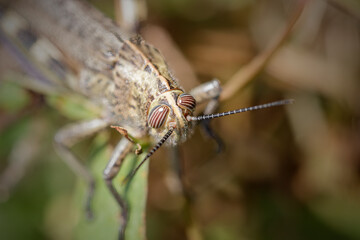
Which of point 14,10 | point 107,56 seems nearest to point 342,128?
point 107,56

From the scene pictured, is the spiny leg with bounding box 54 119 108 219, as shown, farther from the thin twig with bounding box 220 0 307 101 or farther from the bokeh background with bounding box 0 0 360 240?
the thin twig with bounding box 220 0 307 101

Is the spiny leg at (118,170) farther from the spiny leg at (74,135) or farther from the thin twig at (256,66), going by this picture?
the thin twig at (256,66)

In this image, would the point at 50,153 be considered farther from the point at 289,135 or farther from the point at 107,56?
the point at 289,135

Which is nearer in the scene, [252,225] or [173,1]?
[252,225]

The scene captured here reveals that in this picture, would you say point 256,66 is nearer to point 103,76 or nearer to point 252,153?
point 252,153

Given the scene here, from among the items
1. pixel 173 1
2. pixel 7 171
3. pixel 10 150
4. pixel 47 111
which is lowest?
pixel 7 171

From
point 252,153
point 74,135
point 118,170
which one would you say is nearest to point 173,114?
point 118,170

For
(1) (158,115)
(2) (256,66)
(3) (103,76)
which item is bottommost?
(1) (158,115)
